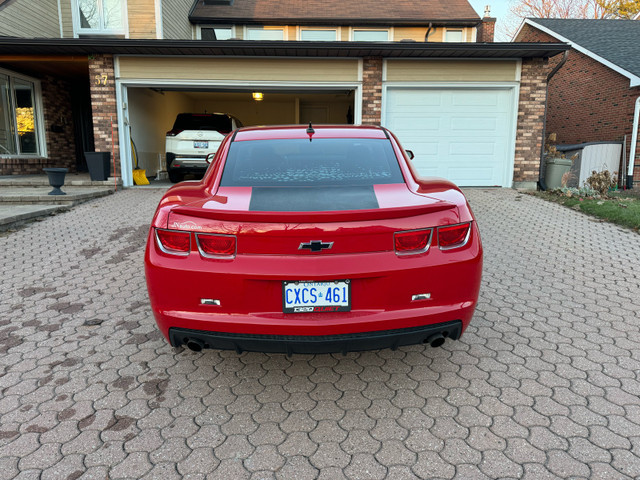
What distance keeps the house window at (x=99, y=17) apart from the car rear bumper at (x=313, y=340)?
1332 cm

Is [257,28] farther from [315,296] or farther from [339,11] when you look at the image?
[315,296]

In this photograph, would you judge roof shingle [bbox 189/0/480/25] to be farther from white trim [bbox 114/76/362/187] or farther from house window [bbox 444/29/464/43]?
white trim [bbox 114/76/362/187]

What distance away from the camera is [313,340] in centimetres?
223

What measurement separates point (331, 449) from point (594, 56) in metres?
17.7

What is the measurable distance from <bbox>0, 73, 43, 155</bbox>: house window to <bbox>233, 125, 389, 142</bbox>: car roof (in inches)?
494

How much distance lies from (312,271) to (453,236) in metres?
0.82

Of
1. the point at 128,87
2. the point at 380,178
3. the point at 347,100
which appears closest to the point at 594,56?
the point at 347,100

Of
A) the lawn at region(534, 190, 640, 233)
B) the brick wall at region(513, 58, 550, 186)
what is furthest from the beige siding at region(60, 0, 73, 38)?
the lawn at region(534, 190, 640, 233)

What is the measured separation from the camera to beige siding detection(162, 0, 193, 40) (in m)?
13.4

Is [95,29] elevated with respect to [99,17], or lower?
lower

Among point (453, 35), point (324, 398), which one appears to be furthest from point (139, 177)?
point (453, 35)

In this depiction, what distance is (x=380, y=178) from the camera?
283cm

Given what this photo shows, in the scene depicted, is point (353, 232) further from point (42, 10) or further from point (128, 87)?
point (42, 10)

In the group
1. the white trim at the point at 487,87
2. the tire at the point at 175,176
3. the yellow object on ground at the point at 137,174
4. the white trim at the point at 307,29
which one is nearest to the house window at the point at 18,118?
the yellow object on ground at the point at 137,174
